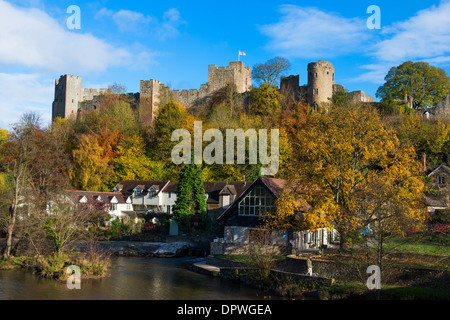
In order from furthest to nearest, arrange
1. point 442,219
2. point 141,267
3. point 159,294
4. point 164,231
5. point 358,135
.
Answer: point 164,231 < point 442,219 < point 141,267 < point 358,135 < point 159,294

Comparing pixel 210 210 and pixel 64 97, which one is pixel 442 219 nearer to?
pixel 210 210

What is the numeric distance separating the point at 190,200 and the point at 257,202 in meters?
11.2

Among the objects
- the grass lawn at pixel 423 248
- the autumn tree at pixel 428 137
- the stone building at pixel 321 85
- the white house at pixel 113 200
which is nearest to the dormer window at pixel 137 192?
the white house at pixel 113 200

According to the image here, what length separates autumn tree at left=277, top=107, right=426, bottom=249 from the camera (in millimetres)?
21219

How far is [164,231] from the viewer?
1526 inches

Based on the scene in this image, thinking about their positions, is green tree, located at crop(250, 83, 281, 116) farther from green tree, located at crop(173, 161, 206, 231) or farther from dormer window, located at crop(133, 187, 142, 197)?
green tree, located at crop(173, 161, 206, 231)

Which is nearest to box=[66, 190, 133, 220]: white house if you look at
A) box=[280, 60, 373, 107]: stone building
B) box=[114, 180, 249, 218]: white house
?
box=[114, 180, 249, 218]: white house

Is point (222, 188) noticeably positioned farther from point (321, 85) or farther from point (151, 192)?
point (321, 85)

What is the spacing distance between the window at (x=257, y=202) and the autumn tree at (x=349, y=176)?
251 cm

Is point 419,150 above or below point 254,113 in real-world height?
below

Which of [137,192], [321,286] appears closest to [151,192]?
[137,192]

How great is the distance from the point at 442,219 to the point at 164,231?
2229 centimetres
